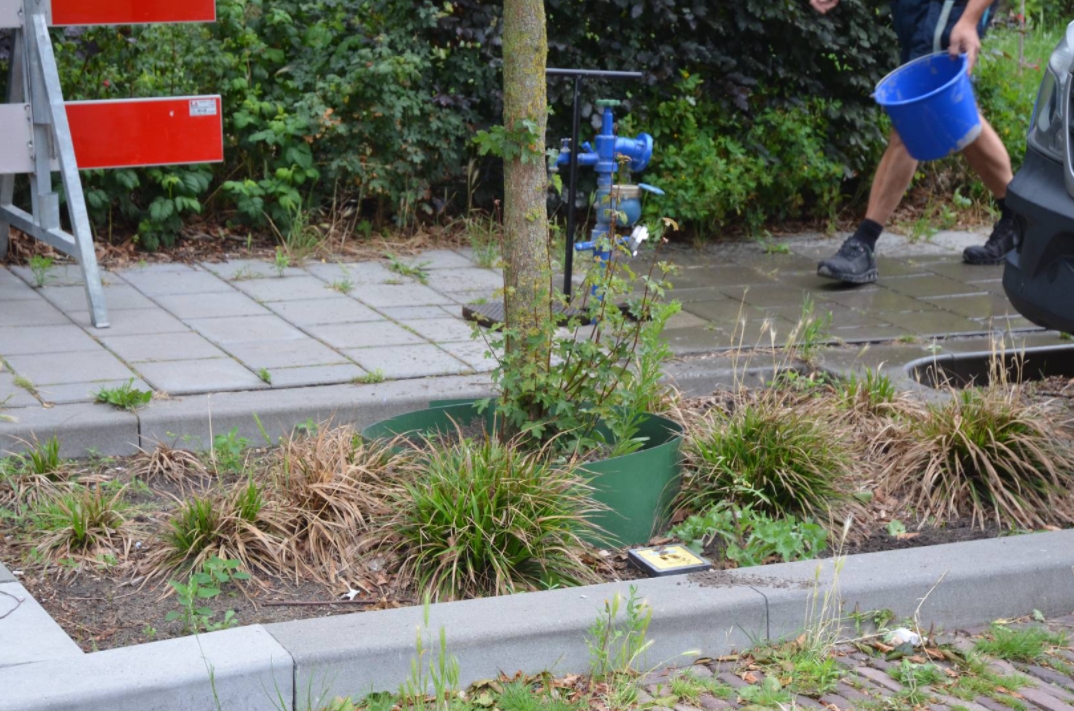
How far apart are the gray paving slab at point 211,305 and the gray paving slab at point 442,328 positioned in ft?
2.25

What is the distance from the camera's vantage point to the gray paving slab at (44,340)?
5.05 meters

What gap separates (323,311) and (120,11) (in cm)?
160

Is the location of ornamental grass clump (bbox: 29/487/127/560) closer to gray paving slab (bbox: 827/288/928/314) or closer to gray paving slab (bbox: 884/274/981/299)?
gray paving slab (bbox: 827/288/928/314)

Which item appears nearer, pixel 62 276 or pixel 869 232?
pixel 62 276

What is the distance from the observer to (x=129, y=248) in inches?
268

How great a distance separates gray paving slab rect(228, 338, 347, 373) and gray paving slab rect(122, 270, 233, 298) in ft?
3.11

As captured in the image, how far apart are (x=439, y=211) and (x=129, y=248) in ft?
5.55

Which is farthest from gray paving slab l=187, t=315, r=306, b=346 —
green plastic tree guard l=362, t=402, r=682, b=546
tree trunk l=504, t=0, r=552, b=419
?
tree trunk l=504, t=0, r=552, b=419

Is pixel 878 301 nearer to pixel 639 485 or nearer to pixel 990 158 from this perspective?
pixel 990 158

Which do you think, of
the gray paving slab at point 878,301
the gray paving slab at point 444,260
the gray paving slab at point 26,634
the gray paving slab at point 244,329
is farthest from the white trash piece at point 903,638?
the gray paving slab at point 444,260

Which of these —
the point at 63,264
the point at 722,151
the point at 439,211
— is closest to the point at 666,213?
the point at 722,151

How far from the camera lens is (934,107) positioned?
630 centimetres

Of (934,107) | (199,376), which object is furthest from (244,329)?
(934,107)

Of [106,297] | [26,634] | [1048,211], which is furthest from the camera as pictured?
[106,297]
